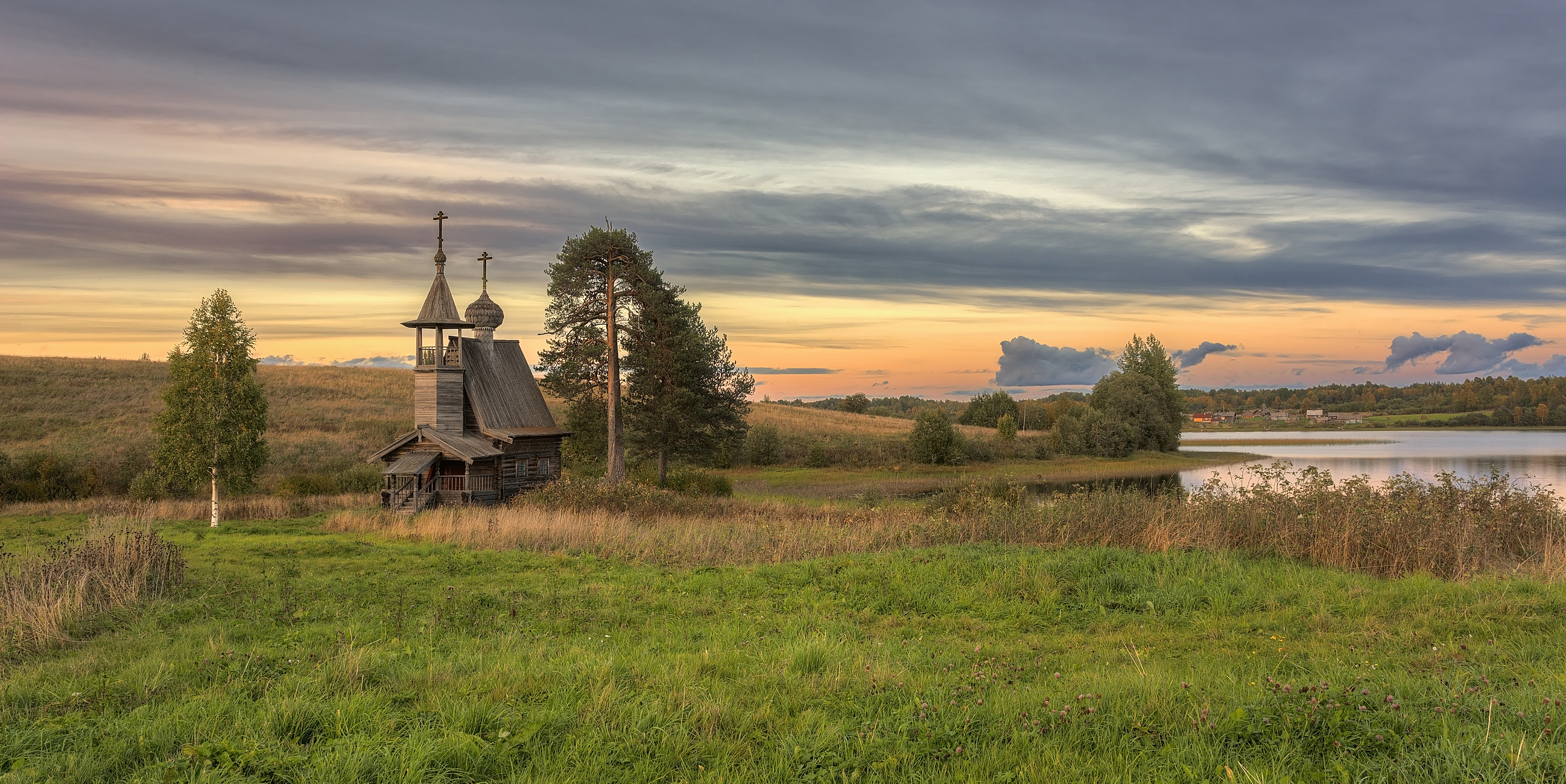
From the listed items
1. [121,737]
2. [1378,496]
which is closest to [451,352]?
[121,737]

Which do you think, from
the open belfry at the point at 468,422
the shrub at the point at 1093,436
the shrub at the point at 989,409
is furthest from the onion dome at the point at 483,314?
the shrub at the point at 989,409

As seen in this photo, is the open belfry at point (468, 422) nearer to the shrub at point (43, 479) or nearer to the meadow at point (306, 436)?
the meadow at point (306, 436)

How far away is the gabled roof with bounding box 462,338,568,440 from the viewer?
94.8ft

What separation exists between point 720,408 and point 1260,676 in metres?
31.1

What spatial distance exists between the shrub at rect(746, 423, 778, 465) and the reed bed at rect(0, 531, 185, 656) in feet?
133

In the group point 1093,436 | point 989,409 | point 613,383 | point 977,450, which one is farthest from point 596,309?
point 989,409

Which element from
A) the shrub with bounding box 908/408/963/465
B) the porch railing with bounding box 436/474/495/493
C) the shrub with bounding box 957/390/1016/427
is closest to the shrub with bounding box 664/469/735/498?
the porch railing with bounding box 436/474/495/493

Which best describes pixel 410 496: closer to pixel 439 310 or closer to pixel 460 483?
pixel 460 483

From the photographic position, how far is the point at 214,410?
76.2 feet

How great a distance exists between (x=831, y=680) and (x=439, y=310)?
2588 cm

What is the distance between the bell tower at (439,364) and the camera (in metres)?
28.0

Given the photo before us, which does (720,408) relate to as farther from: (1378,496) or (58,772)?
(58,772)

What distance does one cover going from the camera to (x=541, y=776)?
4.55m

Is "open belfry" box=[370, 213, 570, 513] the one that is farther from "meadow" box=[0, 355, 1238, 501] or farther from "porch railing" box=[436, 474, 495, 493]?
"meadow" box=[0, 355, 1238, 501]
